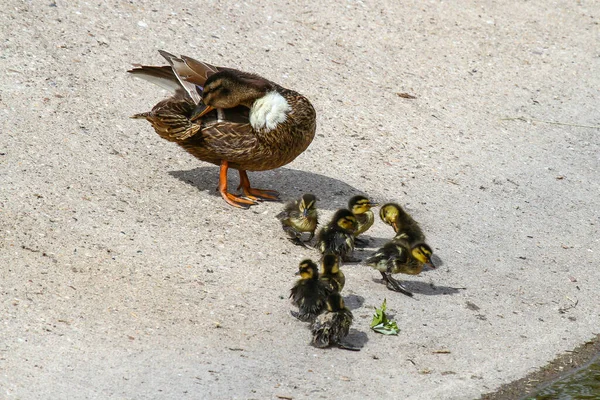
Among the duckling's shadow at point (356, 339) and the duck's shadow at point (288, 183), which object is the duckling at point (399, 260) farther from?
the duck's shadow at point (288, 183)

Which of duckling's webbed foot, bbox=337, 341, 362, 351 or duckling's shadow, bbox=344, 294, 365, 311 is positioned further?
duckling's shadow, bbox=344, 294, 365, 311

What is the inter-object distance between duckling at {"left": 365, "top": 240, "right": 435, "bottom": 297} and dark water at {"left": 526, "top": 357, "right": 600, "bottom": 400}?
3.89ft

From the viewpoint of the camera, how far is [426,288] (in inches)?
256

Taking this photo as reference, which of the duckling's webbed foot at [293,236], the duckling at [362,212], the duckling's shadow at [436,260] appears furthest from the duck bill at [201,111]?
the duckling's shadow at [436,260]

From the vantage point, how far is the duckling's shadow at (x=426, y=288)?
644 cm

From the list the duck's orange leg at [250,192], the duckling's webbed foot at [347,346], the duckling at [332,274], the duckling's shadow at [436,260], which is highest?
the duckling at [332,274]

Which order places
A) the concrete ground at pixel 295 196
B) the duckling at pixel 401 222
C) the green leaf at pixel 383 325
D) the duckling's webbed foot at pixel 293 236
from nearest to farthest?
the concrete ground at pixel 295 196 < the green leaf at pixel 383 325 < the duckling at pixel 401 222 < the duckling's webbed foot at pixel 293 236

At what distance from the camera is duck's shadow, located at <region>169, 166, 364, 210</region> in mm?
7660

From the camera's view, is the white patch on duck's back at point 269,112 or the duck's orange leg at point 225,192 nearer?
the white patch on duck's back at point 269,112

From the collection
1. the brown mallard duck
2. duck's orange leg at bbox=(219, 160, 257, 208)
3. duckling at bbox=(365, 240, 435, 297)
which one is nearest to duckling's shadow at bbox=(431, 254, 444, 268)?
duckling at bbox=(365, 240, 435, 297)

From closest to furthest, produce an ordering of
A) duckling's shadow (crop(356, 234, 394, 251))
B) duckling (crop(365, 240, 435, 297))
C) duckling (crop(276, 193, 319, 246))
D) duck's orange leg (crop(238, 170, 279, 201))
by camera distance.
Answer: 1. duckling (crop(365, 240, 435, 297))
2. duckling (crop(276, 193, 319, 246))
3. duckling's shadow (crop(356, 234, 394, 251))
4. duck's orange leg (crop(238, 170, 279, 201))

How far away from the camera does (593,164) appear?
878cm

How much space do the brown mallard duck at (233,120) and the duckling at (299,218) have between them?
20.3 inches

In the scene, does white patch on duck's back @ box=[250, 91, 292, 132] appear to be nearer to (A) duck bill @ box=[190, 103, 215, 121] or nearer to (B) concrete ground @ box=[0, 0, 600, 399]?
(A) duck bill @ box=[190, 103, 215, 121]
